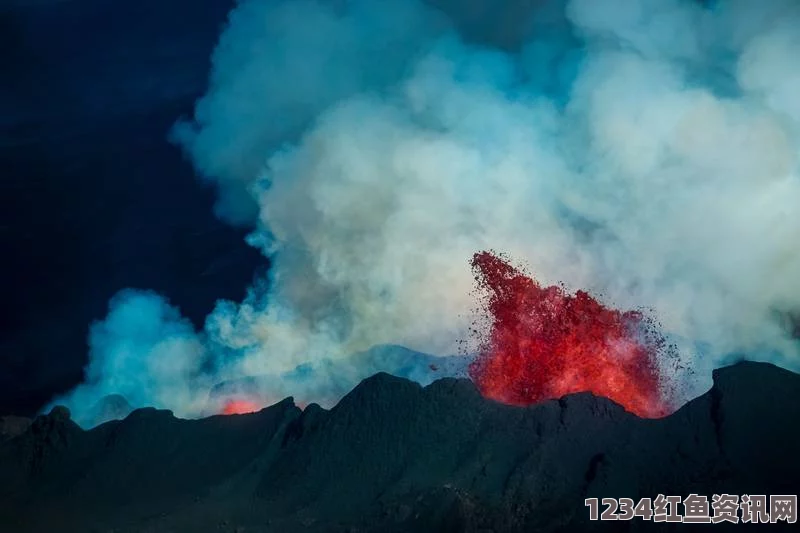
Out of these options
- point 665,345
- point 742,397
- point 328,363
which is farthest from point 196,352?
point 742,397

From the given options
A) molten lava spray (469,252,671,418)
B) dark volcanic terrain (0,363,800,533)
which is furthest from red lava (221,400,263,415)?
molten lava spray (469,252,671,418)

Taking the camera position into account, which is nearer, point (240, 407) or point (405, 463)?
point (405, 463)

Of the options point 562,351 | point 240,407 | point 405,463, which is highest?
point 562,351

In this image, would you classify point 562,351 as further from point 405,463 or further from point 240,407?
point 240,407

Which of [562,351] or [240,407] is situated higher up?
[562,351]

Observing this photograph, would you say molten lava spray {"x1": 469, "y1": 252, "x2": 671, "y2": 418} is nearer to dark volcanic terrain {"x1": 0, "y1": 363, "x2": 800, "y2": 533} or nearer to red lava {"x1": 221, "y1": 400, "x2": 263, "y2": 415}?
dark volcanic terrain {"x1": 0, "y1": 363, "x2": 800, "y2": 533}

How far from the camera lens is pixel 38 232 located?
146ft

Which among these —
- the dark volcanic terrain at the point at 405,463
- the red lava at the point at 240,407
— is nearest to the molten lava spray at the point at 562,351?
the dark volcanic terrain at the point at 405,463

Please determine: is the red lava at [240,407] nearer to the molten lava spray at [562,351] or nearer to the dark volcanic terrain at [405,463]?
the dark volcanic terrain at [405,463]

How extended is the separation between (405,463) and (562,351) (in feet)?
22.2

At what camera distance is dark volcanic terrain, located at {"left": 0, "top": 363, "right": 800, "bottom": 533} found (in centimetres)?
2012

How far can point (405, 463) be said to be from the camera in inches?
881

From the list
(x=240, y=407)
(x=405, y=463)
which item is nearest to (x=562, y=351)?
(x=405, y=463)

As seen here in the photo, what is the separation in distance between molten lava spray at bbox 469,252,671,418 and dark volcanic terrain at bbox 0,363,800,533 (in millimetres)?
3438
